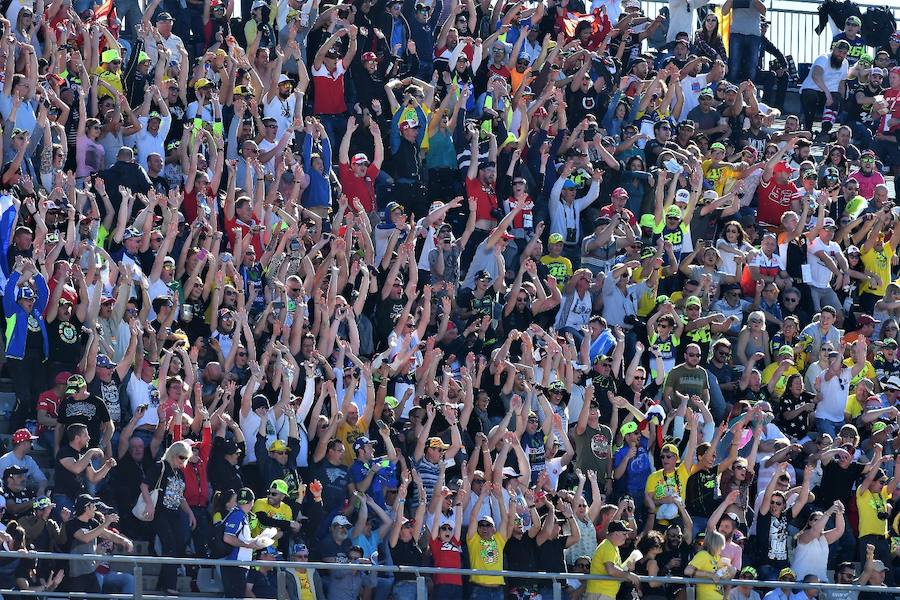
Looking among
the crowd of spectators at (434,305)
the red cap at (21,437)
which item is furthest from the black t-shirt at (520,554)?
the red cap at (21,437)

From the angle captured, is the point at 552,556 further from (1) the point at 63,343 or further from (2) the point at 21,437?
(2) the point at 21,437

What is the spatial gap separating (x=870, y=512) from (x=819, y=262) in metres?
4.01

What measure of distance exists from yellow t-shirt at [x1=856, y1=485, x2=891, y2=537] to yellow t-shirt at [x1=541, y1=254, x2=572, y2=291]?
3.87 m

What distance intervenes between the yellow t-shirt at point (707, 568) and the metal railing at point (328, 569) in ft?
0.26

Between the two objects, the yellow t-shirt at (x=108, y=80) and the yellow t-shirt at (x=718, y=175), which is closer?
the yellow t-shirt at (x=108, y=80)

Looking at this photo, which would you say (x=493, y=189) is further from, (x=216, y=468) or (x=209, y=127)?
(x=216, y=468)

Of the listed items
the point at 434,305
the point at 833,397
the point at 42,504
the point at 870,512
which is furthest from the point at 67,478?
the point at 833,397

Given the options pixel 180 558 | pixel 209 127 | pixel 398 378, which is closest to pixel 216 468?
pixel 180 558

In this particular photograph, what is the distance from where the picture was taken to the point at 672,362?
982 inches

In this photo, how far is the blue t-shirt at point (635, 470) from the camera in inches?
920

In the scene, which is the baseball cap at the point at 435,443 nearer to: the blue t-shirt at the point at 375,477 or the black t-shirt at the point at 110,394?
the blue t-shirt at the point at 375,477

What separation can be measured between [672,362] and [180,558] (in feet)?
20.9

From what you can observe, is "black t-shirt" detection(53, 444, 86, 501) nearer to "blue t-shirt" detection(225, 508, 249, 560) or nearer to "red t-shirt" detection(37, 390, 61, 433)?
"red t-shirt" detection(37, 390, 61, 433)

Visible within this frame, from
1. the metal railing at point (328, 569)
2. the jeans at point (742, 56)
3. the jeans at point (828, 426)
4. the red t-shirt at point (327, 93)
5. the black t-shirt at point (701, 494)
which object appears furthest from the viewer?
the jeans at point (742, 56)
